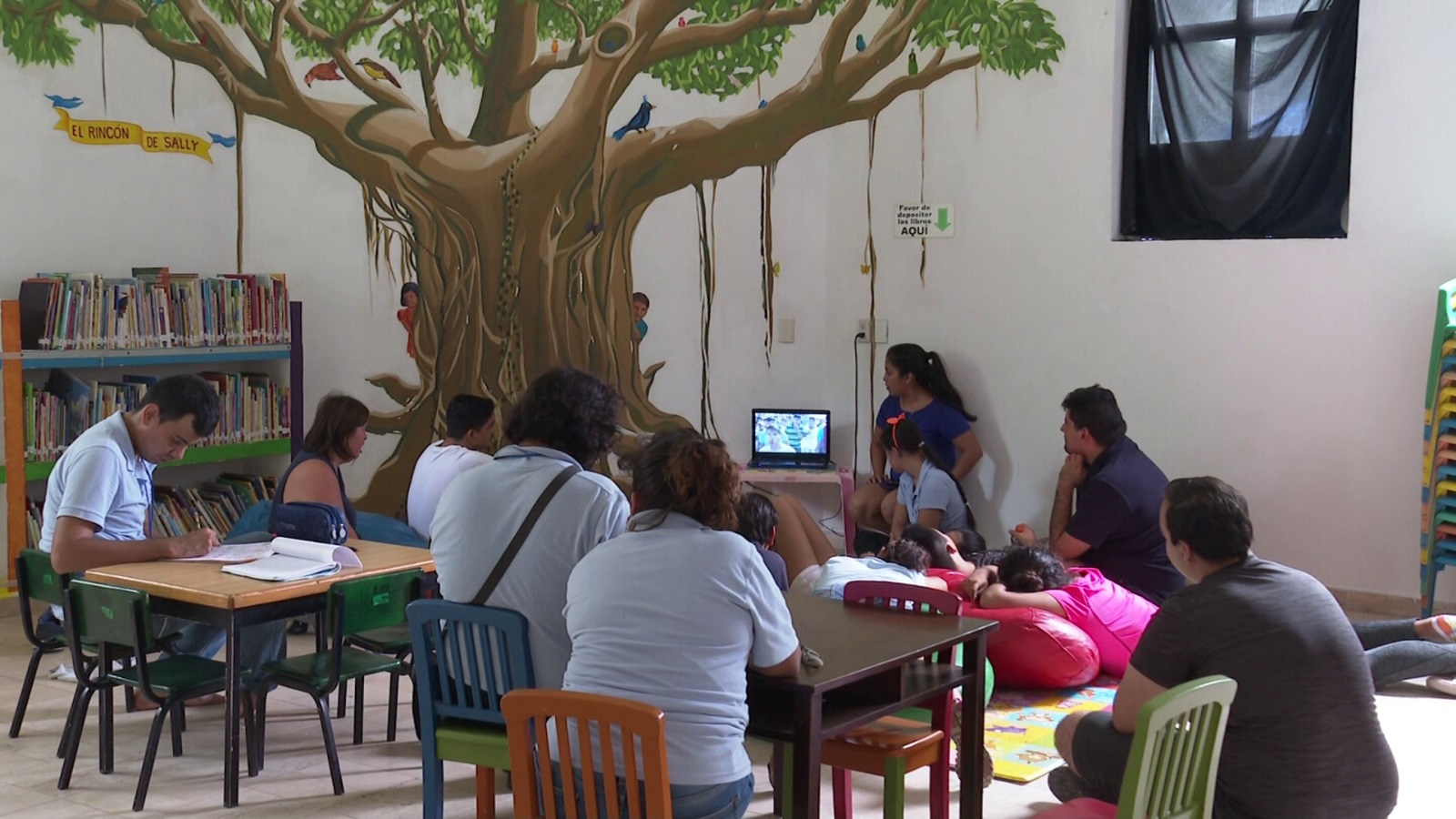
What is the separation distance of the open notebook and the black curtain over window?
4050 mm

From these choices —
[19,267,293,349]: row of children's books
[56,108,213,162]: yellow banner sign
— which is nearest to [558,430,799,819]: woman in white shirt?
[19,267,293,349]: row of children's books

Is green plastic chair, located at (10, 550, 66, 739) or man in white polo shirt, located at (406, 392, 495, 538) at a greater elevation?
man in white polo shirt, located at (406, 392, 495, 538)

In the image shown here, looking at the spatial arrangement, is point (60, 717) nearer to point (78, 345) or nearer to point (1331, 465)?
point (78, 345)

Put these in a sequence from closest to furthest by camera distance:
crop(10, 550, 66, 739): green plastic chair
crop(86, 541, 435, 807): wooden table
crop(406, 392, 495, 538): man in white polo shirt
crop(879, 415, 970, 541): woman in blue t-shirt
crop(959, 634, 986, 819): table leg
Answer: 1. crop(959, 634, 986, 819): table leg
2. crop(86, 541, 435, 807): wooden table
3. crop(10, 550, 66, 739): green plastic chair
4. crop(406, 392, 495, 538): man in white polo shirt
5. crop(879, 415, 970, 541): woman in blue t-shirt

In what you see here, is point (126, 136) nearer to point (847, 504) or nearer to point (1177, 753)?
point (847, 504)

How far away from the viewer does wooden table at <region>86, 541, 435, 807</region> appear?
366cm

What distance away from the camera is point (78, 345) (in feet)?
20.5

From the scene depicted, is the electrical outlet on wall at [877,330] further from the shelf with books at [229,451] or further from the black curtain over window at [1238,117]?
the shelf with books at [229,451]

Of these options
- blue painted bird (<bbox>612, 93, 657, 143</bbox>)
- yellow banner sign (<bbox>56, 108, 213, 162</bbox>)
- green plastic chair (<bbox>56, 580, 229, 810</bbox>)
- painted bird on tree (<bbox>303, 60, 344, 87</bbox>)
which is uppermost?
painted bird on tree (<bbox>303, 60, 344, 87</bbox>)

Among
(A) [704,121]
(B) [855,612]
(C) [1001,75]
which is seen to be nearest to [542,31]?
(A) [704,121]

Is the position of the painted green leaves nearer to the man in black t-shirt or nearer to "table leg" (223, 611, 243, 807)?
the man in black t-shirt

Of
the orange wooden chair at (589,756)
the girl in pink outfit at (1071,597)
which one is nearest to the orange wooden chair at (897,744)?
the orange wooden chair at (589,756)

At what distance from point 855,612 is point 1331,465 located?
11.8ft

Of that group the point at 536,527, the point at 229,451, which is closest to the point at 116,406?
the point at 229,451
